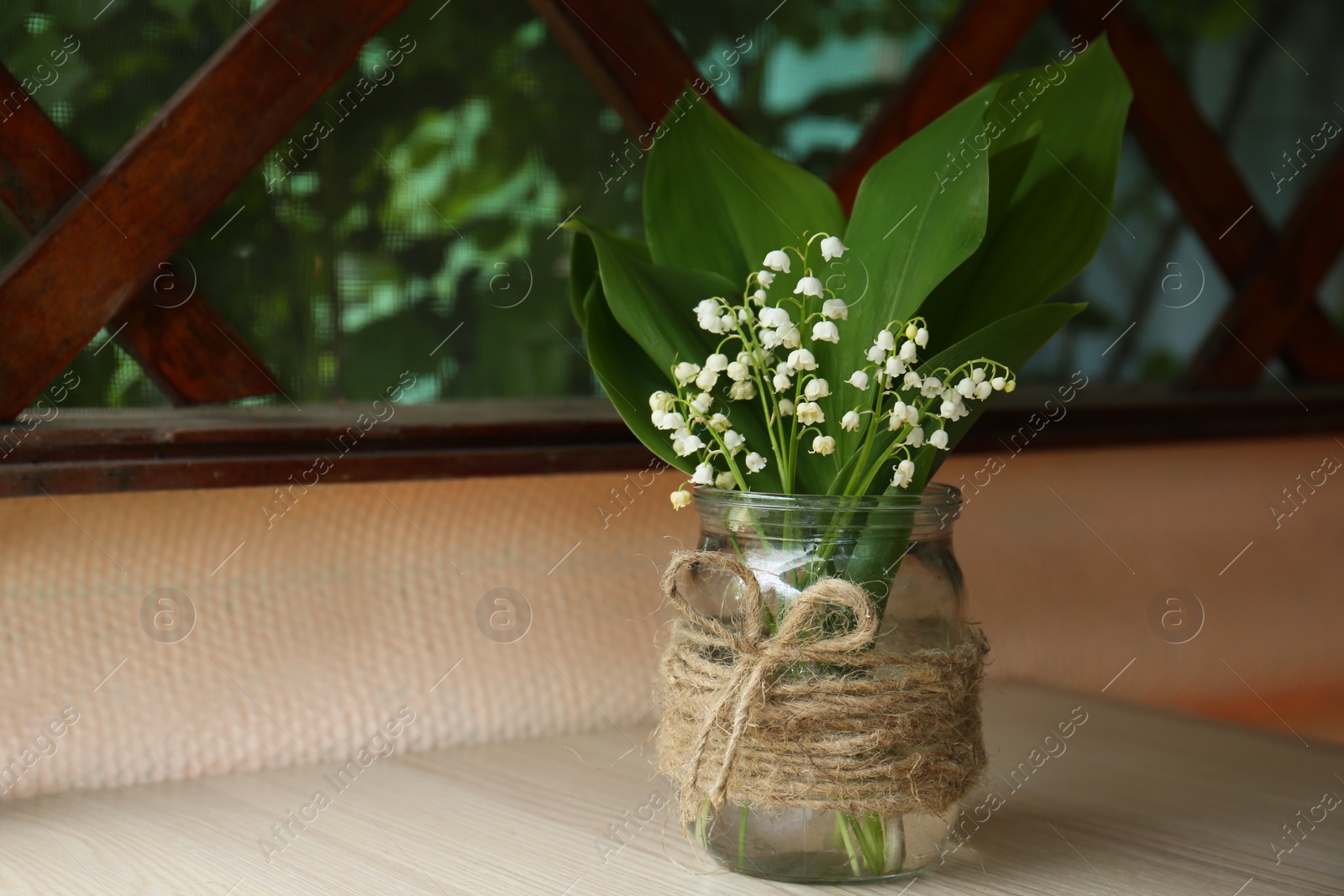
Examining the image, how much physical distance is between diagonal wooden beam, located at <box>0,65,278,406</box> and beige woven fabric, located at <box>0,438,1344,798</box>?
10cm

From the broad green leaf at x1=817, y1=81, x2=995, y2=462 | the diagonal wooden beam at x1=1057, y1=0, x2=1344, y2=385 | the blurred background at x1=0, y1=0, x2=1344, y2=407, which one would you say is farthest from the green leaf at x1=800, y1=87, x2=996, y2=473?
the diagonal wooden beam at x1=1057, y1=0, x2=1344, y2=385

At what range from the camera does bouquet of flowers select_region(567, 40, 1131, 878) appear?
54 cm

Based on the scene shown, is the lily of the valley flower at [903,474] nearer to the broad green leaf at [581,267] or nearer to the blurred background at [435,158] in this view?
the broad green leaf at [581,267]

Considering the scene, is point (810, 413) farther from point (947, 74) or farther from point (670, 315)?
point (947, 74)

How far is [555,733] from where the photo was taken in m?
0.87

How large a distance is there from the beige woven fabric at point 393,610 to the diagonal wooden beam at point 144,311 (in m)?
0.10

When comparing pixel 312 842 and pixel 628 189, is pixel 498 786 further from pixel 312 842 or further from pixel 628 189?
pixel 628 189

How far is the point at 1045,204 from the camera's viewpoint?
1.95ft

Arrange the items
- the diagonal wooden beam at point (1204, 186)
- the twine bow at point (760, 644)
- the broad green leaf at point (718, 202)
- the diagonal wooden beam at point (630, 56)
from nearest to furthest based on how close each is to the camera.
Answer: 1. the twine bow at point (760, 644)
2. the broad green leaf at point (718, 202)
3. the diagonal wooden beam at point (630, 56)
4. the diagonal wooden beam at point (1204, 186)

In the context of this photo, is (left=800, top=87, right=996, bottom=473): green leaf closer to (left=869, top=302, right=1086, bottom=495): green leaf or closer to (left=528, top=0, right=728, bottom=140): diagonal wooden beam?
(left=869, top=302, right=1086, bottom=495): green leaf

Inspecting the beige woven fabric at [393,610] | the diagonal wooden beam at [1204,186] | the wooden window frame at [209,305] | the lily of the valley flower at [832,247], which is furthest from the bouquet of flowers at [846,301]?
the diagonal wooden beam at [1204,186]

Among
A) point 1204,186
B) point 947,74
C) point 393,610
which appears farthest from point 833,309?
point 1204,186

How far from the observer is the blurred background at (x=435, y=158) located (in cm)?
84

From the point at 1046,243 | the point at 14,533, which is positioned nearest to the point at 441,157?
the point at 14,533
